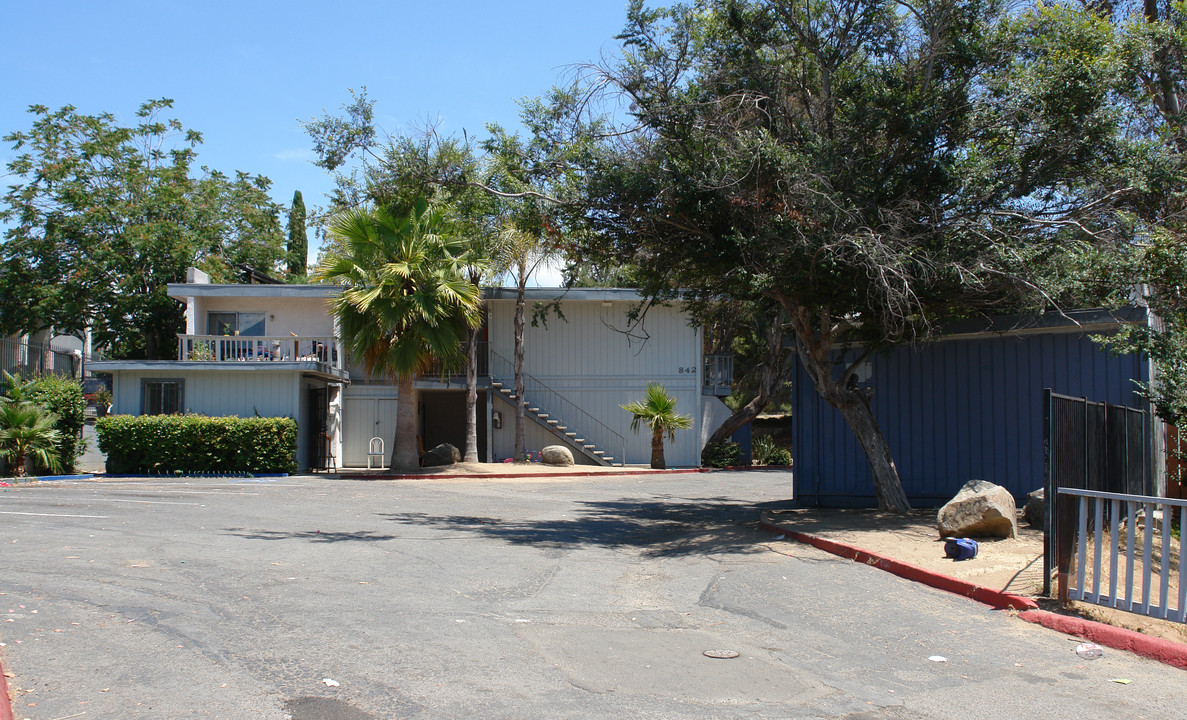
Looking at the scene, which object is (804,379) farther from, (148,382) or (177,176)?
(177,176)

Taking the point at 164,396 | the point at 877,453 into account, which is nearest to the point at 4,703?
the point at 877,453

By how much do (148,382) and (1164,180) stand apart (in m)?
23.3

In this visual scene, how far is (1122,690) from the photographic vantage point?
5438mm

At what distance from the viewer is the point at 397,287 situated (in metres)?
22.3

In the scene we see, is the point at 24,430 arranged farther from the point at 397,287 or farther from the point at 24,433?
the point at 397,287

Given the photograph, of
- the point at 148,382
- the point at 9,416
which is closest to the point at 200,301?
the point at 148,382

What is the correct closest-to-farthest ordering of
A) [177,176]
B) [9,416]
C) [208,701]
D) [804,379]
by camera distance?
[208,701] → [804,379] → [9,416] → [177,176]

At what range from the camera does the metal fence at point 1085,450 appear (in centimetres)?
732

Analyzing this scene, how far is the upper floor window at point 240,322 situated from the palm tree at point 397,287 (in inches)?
230

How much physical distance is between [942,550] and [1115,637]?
3.41 meters

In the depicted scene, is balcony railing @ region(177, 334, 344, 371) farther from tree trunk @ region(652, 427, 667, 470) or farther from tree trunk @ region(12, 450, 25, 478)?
tree trunk @ region(652, 427, 667, 470)

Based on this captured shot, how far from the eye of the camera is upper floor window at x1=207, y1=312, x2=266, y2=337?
90.4 feet

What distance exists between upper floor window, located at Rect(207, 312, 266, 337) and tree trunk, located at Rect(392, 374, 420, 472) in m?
6.32

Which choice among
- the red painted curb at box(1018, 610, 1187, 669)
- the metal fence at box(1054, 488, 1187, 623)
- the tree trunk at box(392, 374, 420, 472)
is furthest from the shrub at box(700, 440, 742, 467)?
the red painted curb at box(1018, 610, 1187, 669)
